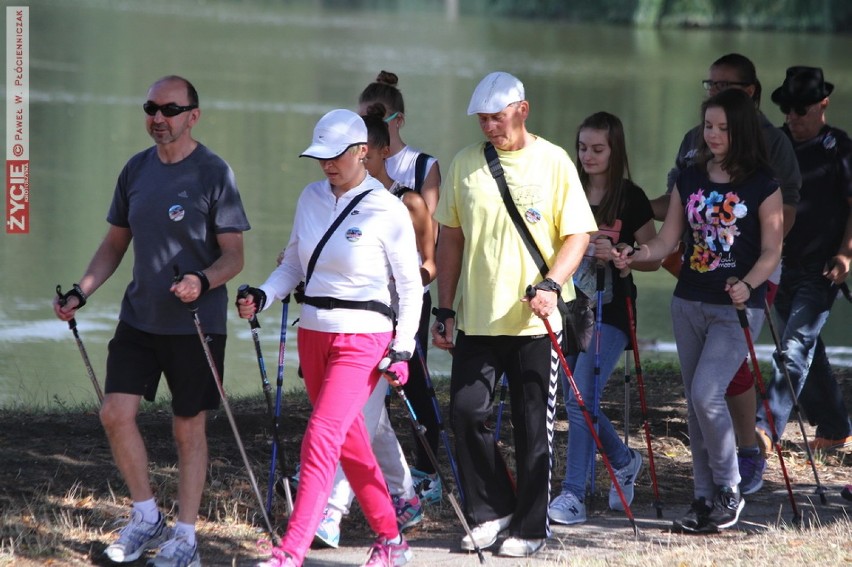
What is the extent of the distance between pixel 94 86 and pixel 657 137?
477 inches

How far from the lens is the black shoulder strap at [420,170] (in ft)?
21.0

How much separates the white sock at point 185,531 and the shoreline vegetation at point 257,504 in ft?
0.68

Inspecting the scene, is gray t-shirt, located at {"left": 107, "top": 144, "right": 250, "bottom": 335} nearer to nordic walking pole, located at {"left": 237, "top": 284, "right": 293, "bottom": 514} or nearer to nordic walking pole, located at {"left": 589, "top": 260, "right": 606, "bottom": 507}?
nordic walking pole, located at {"left": 237, "top": 284, "right": 293, "bottom": 514}

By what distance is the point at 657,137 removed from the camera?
24.0 meters

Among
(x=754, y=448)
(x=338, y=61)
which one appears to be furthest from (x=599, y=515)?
(x=338, y=61)

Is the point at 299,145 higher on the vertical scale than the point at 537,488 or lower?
higher

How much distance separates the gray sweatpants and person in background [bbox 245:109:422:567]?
144 centimetres

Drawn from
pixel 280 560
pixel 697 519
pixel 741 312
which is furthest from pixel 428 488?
pixel 741 312

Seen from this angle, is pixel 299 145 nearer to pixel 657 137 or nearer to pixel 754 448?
pixel 657 137

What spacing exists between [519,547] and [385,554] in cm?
63

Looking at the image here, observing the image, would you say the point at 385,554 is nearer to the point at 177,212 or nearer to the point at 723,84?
the point at 177,212

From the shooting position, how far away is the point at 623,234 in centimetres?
638

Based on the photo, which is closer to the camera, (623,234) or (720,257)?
(720,257)

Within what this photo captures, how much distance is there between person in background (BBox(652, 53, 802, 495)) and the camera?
634 centimetres
